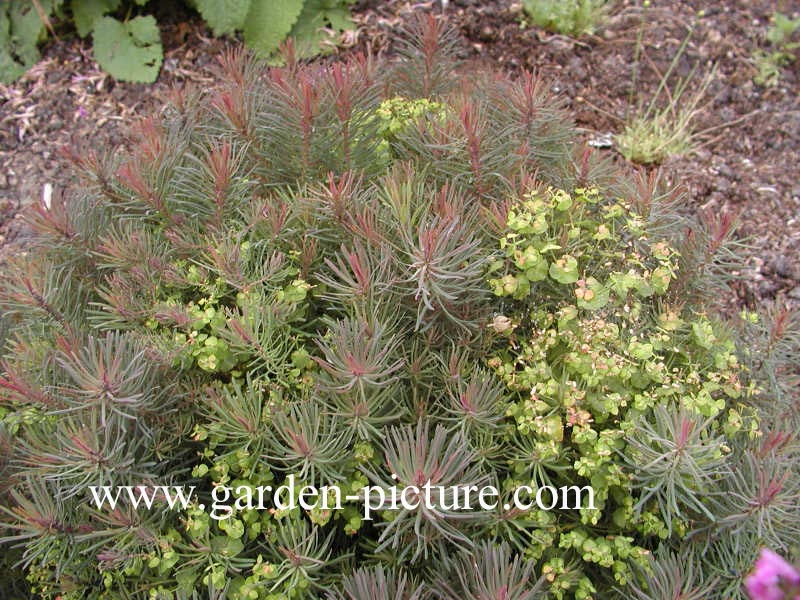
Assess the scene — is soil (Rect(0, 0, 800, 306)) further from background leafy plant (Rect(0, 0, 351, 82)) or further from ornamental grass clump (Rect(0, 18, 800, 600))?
ornamental grass clump (Rect(0, 18, 800, 600))

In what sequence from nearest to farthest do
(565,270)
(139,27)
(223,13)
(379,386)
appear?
1. (379,386)
2. (565,270)
3. (223,13)
4. (139,27)

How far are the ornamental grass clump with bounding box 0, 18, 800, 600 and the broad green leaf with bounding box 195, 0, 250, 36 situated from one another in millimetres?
1956

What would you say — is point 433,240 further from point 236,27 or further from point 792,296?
point 236,27

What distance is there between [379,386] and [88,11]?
3358 millimetres

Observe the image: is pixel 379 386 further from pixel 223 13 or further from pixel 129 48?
pixel 129 48

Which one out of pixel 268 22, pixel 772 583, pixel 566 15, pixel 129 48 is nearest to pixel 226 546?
pixel 772 583

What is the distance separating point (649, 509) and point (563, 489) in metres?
0.22

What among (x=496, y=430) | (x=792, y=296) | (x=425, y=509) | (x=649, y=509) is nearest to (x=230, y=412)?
(x=425, y=509)

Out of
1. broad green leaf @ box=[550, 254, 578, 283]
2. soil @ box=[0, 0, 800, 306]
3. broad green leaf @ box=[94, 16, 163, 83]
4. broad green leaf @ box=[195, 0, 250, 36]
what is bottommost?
soil @ box=[0, 0, 800, 306]

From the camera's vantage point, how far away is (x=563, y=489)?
1.83 m

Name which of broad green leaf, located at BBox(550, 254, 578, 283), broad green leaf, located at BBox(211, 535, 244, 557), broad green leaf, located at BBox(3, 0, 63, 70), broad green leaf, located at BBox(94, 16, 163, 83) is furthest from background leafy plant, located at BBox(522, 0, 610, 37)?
broad green leaf, located at BBox(211, 535, 244, 557)

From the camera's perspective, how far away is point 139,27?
401 centimetres

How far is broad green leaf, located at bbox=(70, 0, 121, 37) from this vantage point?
405 cm

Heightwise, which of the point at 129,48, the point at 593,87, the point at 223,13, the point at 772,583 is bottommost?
the point at 593,87
